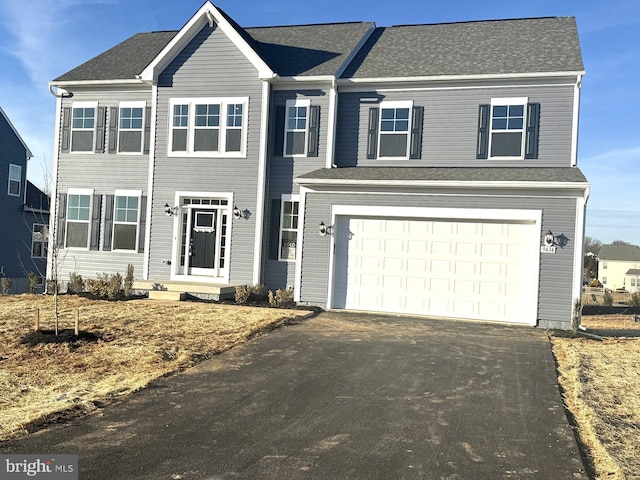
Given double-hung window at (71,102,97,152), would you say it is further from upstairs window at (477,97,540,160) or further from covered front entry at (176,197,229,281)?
upstairs window at (477,97,540,160)

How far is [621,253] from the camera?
75.7 m

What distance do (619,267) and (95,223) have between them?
7525cm

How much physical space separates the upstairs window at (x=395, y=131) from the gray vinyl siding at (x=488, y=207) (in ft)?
7.35

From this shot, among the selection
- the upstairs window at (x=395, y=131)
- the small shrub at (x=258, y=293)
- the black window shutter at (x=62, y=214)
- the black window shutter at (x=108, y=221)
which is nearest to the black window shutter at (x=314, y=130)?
the upstairs window at (x=395, y=131)

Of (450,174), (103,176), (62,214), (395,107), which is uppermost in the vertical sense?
(395,107)

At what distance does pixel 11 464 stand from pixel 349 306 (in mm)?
9927

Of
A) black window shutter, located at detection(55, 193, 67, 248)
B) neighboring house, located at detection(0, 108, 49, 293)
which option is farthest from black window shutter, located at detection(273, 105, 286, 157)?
neighboring house, located at detection(0, 108, 49, 293)

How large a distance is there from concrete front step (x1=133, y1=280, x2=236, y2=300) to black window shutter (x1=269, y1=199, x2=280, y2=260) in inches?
58.7

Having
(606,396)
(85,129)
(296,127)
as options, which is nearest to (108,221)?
(85,129)

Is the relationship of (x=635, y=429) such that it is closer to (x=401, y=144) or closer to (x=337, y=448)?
(x=337, y=448)

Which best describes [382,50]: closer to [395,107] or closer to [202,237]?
[395,107]

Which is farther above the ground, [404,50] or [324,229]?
[404,50]

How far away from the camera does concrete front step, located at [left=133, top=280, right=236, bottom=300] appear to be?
14516mm

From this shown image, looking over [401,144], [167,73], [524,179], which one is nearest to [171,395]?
[524,179]
